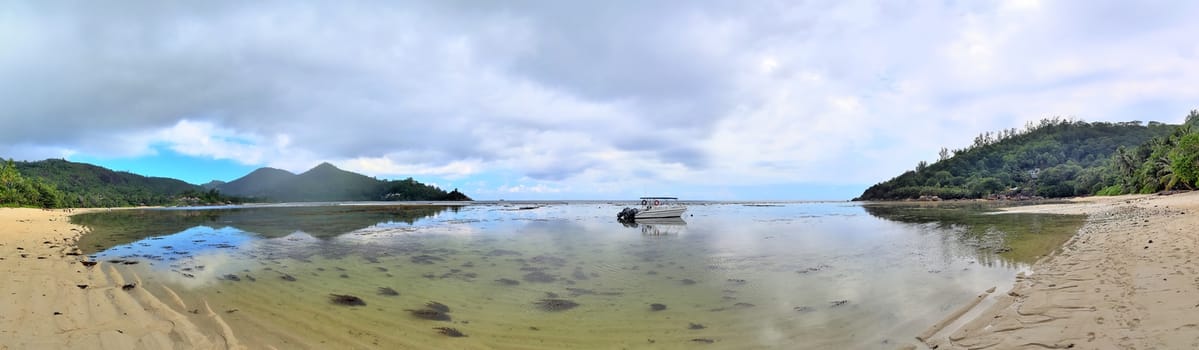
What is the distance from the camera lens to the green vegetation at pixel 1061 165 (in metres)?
56.4

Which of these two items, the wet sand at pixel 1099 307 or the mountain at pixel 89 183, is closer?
the wet sand at pixel 1099 307

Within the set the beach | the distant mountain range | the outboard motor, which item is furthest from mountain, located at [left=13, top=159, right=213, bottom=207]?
the beach

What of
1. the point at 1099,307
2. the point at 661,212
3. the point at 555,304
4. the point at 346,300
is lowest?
the point at 555,304

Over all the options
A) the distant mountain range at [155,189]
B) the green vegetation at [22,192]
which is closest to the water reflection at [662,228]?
the green vegetation at [22,192]

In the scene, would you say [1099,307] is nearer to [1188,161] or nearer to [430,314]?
[430,314]

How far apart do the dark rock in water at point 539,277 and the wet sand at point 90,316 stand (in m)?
6.90

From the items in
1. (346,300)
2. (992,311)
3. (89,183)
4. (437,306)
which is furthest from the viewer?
(89,183)

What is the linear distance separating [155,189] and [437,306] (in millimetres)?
175583

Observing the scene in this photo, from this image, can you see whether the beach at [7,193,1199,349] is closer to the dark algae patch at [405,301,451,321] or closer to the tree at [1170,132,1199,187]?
the dark algae patch at [405,301,451,321]

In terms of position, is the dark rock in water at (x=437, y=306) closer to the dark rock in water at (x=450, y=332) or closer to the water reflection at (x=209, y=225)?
the dark rock in water at (x=450, y=332)

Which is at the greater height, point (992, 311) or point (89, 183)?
point (89, 183)

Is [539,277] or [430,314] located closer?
[430,314]

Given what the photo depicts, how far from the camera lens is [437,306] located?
9.30 meters

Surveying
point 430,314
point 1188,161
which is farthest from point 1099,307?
point 1188,161
